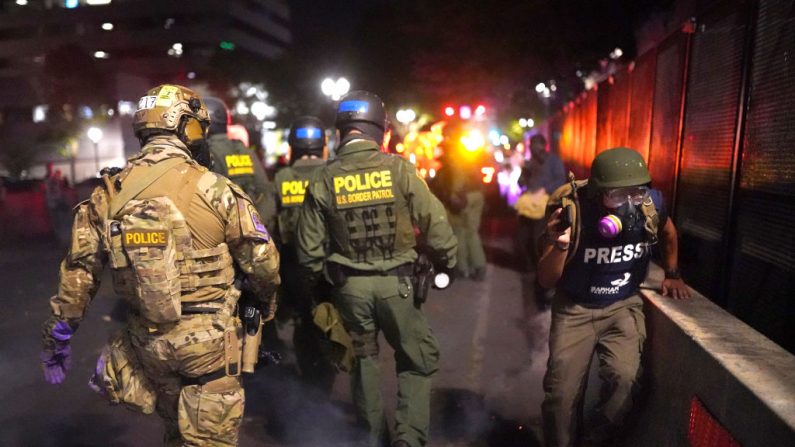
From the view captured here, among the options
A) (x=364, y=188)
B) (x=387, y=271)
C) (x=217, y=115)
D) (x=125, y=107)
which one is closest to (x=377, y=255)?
(x=387, y=271)

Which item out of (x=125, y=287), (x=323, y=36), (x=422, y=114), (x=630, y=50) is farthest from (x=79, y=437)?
(x=323, y=36)

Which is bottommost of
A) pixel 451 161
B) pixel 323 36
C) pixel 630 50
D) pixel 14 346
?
pixel 14 346

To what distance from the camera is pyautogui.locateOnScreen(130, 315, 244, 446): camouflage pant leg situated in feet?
8.83

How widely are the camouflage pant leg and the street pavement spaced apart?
1257 millimetres

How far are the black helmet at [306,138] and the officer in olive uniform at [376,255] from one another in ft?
4.54

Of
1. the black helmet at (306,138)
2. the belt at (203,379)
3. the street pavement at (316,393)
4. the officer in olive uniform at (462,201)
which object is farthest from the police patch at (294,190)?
the officer in olive uniform at (462,201)

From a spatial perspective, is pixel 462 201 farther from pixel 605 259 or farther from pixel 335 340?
pixel 605 259

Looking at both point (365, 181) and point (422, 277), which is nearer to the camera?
point (365, 181)

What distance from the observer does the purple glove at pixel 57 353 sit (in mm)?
2805

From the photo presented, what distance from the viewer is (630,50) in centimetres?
1105

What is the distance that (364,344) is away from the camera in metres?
3.77

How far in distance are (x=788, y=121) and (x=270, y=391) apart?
387 centimetres

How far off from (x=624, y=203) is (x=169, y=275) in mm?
2218

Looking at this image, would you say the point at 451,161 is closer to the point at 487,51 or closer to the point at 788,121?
the point at 788,121
